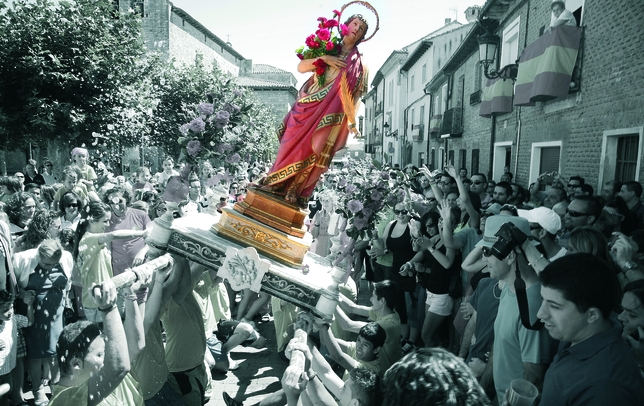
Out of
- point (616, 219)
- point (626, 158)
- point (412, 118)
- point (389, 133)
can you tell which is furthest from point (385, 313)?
point (389, 133)

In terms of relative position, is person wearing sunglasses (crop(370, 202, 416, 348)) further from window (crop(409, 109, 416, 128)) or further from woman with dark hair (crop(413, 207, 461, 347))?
window (crop(409, 109, 416, 128))

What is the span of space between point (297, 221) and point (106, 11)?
38.8 feet

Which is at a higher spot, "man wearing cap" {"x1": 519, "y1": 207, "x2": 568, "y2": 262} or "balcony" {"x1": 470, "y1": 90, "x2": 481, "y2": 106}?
"balcony" {"x1": 470, "y1": 90, "x2": 481, "y2": 106}

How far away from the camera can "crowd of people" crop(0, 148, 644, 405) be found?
182cm

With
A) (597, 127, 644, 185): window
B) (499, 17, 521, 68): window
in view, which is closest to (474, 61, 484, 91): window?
(499, 17, 521, 68): window

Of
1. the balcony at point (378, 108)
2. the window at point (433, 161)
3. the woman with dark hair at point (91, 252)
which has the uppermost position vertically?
the balcony at point (378, 108)

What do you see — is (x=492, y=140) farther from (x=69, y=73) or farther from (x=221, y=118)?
(x=69, y=73)

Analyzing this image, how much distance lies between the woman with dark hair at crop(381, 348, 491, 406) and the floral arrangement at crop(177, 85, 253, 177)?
2384mm

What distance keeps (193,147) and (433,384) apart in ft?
8.18

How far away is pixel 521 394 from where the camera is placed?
1636mm

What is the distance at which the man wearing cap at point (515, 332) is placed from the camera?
2324 mm

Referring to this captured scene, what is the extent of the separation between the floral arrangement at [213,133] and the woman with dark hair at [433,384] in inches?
93.9

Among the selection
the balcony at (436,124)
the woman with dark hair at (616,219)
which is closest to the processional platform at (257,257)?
the woman with dark hair at (616,219)

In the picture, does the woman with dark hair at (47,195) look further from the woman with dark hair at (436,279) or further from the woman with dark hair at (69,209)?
the woman with dark hair at (436,279)
